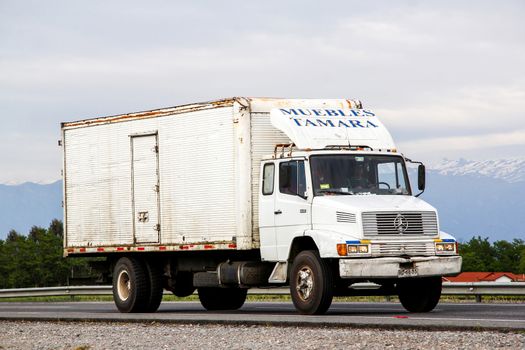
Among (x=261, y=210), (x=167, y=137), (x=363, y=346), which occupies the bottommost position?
(x=363, y=346)

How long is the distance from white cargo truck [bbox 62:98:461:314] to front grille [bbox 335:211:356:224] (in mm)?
22

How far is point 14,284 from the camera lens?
5477 inches

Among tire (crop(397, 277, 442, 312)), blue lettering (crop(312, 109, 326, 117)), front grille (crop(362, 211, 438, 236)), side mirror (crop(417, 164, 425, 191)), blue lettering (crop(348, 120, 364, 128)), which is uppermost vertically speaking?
blue lettering (crop(312, 109, 326, 117))

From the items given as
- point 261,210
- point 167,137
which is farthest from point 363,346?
point 167,137

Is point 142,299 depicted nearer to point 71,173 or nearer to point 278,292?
point 71,173

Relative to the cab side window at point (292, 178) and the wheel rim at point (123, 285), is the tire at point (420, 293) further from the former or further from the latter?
the wheel rim at point (123, 285)

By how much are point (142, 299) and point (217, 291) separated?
1.91 m

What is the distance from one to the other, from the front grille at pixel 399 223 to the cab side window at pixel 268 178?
7.84 ft

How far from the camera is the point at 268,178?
20.6 metres

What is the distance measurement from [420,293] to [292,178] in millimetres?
2963

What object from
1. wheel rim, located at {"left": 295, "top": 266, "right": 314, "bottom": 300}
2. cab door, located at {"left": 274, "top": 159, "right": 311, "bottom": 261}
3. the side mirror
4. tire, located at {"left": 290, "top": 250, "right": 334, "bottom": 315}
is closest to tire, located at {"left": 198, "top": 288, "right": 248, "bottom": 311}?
cab door, located at {"left": 274, "top": 159, "right": 311, "bottom": 261}

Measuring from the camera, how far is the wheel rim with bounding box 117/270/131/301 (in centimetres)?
2395

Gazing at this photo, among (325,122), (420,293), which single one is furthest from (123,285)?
(420,293)

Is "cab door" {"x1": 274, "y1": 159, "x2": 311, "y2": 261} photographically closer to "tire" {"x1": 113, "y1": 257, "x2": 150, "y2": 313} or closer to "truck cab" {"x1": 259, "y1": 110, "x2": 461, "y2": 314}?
"truck cab" {"x1": 259, "y1": 110, "x2": 461, "y2": 314}
